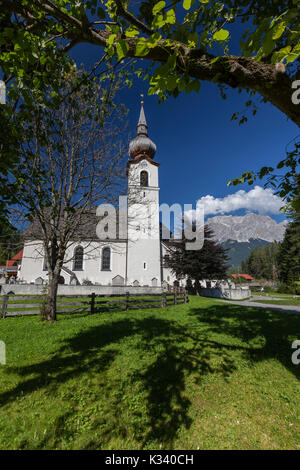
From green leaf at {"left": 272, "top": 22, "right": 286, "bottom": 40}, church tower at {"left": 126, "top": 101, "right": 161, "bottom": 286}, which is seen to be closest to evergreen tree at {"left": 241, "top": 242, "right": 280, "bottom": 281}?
church tower at {"left": 126, "top": 101, "right": 161, "bottom": 286}

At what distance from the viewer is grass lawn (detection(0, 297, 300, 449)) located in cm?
267

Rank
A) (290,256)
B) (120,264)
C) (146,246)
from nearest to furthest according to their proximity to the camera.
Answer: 1. (146,246)
2. (120,264)
3. (290,256)

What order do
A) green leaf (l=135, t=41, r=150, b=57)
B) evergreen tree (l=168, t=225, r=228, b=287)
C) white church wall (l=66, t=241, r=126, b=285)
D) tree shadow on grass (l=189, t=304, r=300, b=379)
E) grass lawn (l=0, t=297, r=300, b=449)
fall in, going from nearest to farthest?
green leaf (l=135, t=41, r=150, b=57) < grass lawn (l=0, t=297, r=300, b=449) < tree shadow on grass (l=189, t=304, r=300, b=379) < evergreen tree (l=168, t=225, r=228, b=287) < white church wall (l=66, t=241, r=126, b=285)

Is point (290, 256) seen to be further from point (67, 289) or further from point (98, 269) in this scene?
point (67, 289)

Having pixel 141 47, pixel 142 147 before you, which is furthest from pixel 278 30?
pixel 142 147

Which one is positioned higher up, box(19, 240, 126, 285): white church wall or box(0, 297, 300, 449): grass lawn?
box(19, 240, 126, 285): white church wall

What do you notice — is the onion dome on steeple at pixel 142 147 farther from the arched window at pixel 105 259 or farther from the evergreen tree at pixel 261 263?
the evergreen tree at pixel 261 263

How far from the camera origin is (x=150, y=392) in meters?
3.55

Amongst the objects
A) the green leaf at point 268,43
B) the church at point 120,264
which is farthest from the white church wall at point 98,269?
the green leaf at point 268,43

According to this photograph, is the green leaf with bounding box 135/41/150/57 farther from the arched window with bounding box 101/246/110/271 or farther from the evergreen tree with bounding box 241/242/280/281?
the evergreen tree with bounding box 241/242/280/281

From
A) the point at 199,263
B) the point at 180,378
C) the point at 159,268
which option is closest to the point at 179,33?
the point at 180,378

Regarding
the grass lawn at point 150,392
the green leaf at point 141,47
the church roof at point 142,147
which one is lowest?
the grass lawn at point 150,392

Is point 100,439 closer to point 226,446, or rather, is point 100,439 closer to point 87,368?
point 226,446

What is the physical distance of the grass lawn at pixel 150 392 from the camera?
2668mm
